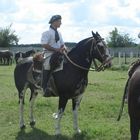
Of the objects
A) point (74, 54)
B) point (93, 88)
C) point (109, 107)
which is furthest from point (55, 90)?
point (93, 88)

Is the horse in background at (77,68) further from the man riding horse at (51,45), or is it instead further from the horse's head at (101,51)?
the man riding horse at (51,45)

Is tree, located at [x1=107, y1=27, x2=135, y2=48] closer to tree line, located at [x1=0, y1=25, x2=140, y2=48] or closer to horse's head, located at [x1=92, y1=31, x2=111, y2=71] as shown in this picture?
tree line, located at [x1=0, y1=25, x2=140, y2=48]

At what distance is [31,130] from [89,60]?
2.35 metres

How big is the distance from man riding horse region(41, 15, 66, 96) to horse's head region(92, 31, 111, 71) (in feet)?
2.78

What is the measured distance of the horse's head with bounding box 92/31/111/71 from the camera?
9891 millimetres

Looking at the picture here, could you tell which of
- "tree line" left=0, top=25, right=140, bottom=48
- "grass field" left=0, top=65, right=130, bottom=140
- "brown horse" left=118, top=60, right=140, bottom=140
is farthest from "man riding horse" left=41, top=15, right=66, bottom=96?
"tree line" left=0, top=25, right=140, bottom=48

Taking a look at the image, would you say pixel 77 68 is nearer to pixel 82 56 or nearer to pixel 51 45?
pixel 82 56

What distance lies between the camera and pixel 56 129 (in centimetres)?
1018

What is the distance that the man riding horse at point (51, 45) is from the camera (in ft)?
33.6

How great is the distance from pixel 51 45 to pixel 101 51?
124cm

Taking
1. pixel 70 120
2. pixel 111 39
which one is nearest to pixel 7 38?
pixel 111 39

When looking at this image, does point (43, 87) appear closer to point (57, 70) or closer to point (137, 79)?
point (57, 70)

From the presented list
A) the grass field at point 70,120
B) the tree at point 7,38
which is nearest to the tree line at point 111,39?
the tree at point 7,38

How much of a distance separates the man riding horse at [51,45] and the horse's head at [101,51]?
85 centimetres
